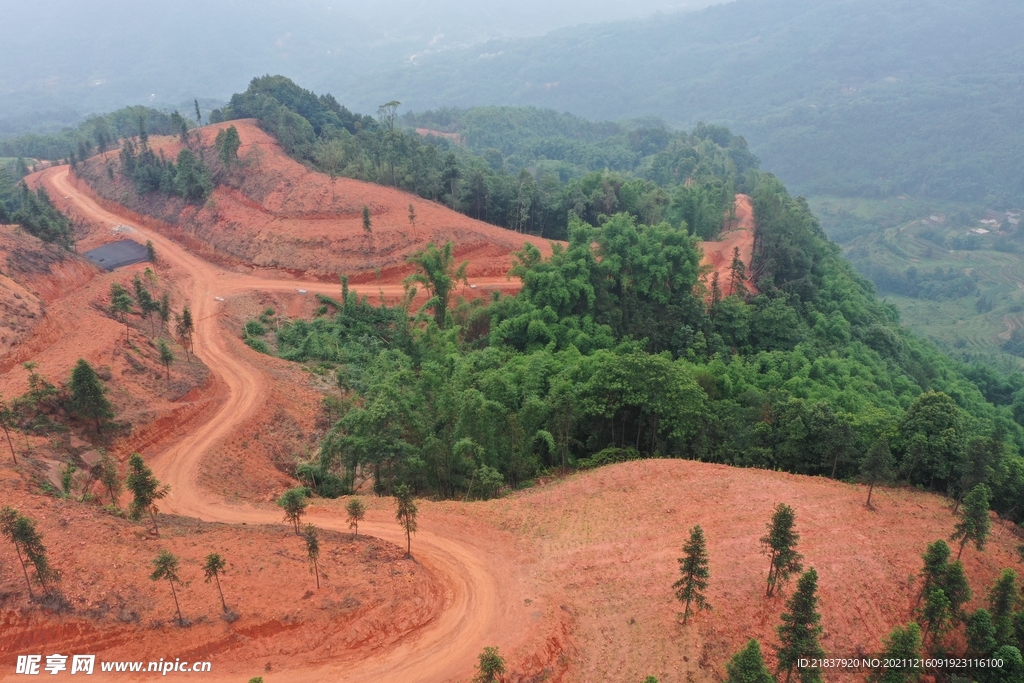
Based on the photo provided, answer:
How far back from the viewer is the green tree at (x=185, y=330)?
3497 centimetres

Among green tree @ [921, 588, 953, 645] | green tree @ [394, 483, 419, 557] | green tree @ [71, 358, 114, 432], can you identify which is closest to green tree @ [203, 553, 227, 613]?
green tree @ [394, 483, 419, 557]

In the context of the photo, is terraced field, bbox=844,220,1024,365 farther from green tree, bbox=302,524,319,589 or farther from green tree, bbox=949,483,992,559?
green tree, bbox=302,524,319,589

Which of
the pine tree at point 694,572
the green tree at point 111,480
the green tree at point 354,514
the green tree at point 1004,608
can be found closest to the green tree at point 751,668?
the pine tree at point 694,572

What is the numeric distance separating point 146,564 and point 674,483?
18.0 metres

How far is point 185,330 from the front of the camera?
118 feet

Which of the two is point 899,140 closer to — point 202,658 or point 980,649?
point 980,649

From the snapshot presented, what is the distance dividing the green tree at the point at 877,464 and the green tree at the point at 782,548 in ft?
21.1

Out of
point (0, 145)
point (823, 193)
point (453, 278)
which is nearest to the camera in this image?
point (453, 278)

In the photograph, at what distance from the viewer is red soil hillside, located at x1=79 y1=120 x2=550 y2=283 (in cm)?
5119

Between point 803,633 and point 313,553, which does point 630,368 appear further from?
point 313,553

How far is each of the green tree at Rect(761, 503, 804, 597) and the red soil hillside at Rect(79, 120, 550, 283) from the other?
118 ft

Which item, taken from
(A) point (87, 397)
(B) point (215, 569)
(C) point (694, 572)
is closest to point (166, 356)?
(A) point (87, 397)

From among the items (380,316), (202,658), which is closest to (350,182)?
(380,316)

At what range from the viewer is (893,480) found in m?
24.8
